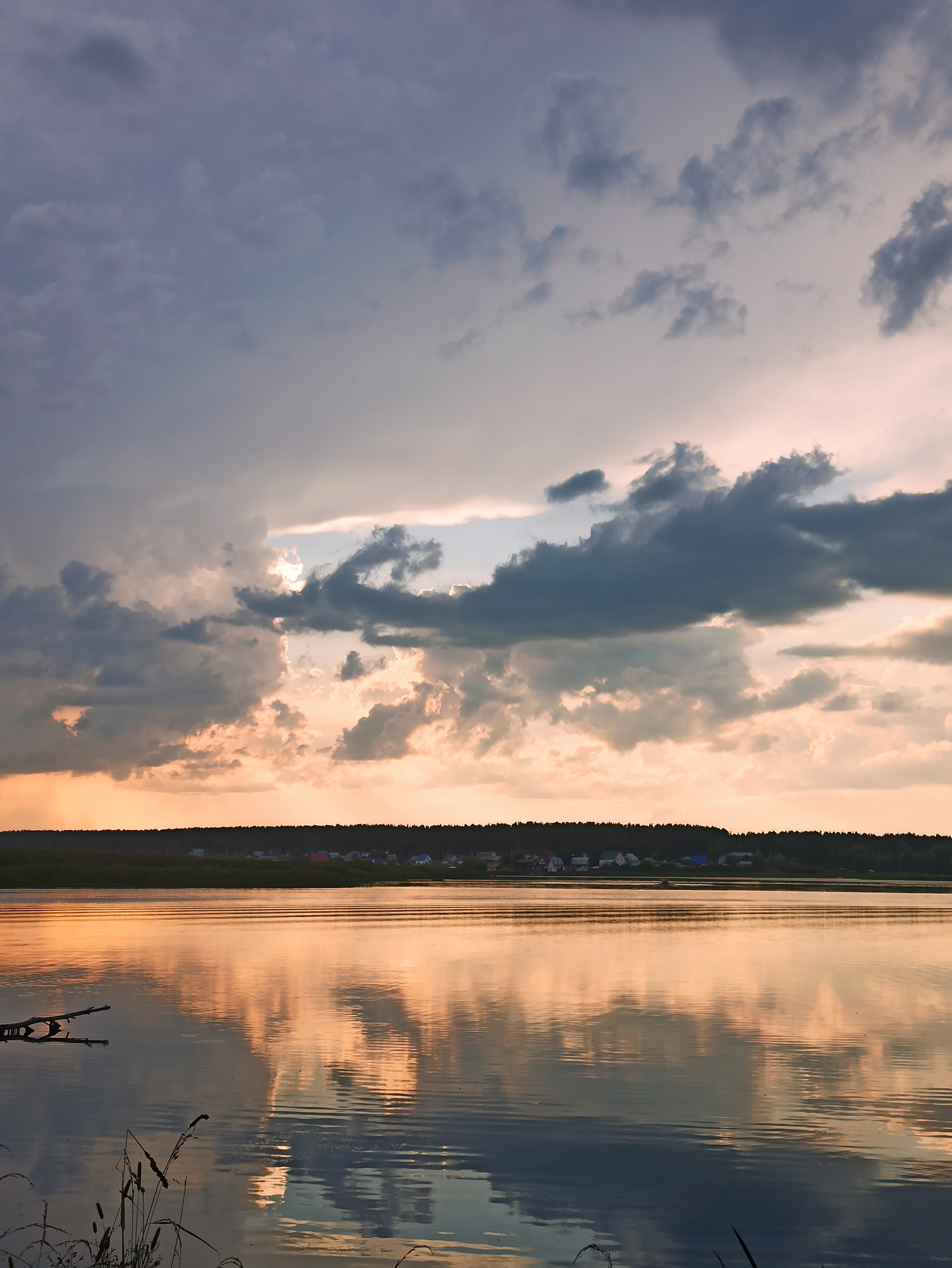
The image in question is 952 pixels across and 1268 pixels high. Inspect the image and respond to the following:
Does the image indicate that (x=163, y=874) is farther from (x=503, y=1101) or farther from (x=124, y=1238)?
(x=124, y=1238)

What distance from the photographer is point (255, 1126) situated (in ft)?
59.0

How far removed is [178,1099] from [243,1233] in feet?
23.3

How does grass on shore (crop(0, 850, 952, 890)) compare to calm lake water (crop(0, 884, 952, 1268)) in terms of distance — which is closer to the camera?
calm lake water (crop(0, 884, 952, 1268))

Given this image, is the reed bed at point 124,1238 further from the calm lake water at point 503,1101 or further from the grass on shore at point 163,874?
the grass on shore at point 163,874

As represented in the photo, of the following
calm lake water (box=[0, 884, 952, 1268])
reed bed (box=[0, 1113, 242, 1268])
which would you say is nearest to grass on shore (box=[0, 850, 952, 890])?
calm lake water (box=[0, 884, 952, 1268])

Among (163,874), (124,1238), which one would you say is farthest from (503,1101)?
(163,874)

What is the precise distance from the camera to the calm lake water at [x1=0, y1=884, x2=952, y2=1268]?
13.5 meters

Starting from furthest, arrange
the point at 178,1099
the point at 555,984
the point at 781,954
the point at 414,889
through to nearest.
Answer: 1. the point at 414,889
2. the point at 781,954
3. the point at 555,984
4. the point at 178,1099

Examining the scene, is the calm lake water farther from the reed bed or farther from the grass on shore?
the grass on shore

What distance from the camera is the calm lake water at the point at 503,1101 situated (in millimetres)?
13547

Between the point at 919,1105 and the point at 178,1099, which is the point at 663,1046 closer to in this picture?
the point at 919,1105

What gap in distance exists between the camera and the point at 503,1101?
19.8 metres

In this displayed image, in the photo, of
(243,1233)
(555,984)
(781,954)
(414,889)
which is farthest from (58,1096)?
(414,889)

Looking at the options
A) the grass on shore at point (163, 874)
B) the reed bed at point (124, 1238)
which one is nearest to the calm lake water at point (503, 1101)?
the reed bed at point (124, 1238)
